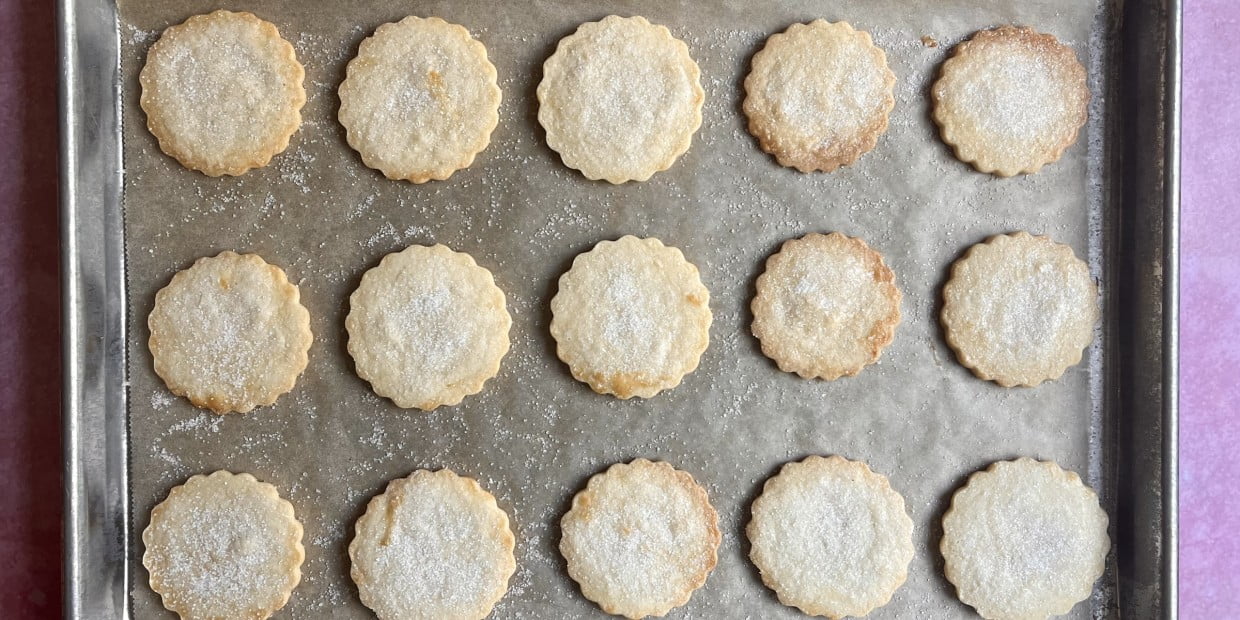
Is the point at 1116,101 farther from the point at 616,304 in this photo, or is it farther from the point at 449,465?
the point at 449,465

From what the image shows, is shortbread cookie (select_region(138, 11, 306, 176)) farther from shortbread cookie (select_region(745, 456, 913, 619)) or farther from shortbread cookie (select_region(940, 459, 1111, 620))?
shortbread cookie (select_region(940, 459, 1111, 620))

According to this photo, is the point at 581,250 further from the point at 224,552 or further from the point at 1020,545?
the point at 1020,545

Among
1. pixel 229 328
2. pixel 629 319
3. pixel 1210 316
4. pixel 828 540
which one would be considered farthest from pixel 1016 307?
pixel 229 328

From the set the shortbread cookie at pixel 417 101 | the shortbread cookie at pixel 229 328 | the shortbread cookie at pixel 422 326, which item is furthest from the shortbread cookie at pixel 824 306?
the shortbread cookie at pixel 229 328

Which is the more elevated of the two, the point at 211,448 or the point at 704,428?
the point at 704,428

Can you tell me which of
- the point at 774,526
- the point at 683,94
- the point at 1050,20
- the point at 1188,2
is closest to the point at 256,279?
the point at 683,94

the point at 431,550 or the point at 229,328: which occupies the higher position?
the point at 229,328

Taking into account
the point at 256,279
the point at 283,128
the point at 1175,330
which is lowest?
the point at 256,279
